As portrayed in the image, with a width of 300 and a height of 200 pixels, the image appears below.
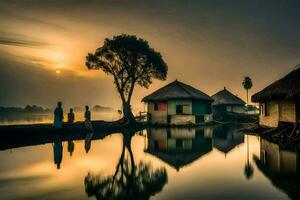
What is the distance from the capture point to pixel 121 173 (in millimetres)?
9969

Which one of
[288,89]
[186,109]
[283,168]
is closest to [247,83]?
[186,109]

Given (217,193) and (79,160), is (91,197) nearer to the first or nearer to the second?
(217,193)

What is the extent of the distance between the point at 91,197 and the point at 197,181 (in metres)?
3.49

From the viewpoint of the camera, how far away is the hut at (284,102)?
69.9 ft

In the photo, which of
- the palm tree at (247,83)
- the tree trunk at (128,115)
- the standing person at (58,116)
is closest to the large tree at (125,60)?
the tree trunk at (128,115)

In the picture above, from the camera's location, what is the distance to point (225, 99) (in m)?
58.2

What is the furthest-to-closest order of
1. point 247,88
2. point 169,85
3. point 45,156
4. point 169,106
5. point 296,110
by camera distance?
point 247,88
point 169,85
point 169,106
point 296,110
point 45,156

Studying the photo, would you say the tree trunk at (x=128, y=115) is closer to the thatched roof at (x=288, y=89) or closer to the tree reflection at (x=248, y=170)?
the thatched roof at (x=288, y=89)

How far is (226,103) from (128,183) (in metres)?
51.0

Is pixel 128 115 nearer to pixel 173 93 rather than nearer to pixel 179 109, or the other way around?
pixel 173 93

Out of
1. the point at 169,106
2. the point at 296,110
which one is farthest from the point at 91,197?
the point at 169,106

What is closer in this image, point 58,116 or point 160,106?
point 58,116

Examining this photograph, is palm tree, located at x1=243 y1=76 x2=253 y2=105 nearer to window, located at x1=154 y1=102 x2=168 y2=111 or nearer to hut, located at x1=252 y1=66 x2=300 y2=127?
window, located at x1=154 y1=102 x2=168 y2=111

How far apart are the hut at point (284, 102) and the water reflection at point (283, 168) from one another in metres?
7.90
